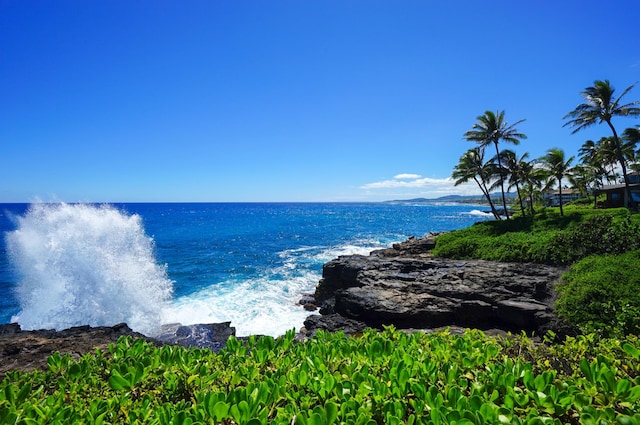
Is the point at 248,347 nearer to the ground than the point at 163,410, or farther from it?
nearer to the ground

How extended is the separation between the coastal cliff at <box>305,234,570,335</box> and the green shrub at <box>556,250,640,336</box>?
552 millimetres

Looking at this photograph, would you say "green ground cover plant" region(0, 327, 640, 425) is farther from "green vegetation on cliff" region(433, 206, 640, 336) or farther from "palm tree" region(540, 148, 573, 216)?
"palm tree" region(540, 148, 573, 216)

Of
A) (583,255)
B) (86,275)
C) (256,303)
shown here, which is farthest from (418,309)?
(86,275)

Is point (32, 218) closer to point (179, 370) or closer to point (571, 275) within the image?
point (179, 370)

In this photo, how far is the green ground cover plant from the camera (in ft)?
6.73

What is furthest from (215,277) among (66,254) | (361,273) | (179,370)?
(179,370)

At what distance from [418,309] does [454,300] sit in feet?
5.04

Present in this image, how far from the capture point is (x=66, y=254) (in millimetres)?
20500

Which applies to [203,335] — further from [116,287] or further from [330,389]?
[330,389]

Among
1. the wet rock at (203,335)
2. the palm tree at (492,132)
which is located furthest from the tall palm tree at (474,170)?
the wet rock at (203,335)

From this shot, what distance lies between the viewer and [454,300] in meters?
11.9

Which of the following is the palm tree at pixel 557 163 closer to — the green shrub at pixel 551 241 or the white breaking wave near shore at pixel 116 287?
the green shrub at pixel 551 241

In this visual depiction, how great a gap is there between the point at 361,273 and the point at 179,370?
13.5 metres

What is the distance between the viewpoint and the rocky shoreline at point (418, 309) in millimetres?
9133
